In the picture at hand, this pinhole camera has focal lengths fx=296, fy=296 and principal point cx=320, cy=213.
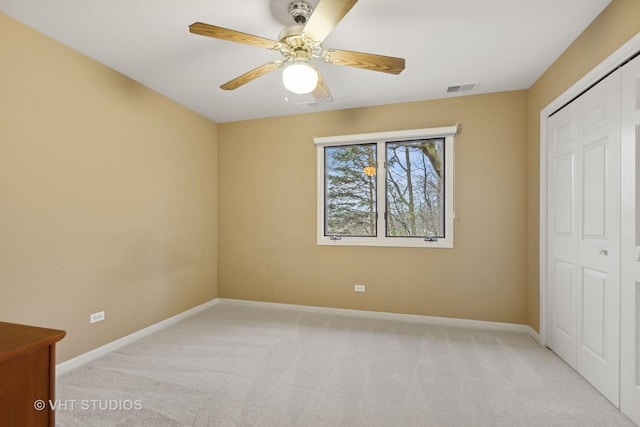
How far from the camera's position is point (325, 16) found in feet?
5.10

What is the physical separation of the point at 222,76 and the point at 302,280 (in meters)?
2.59

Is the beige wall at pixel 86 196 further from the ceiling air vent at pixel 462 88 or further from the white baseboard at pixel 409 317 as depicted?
the ceiling air vent at pixel 462 88

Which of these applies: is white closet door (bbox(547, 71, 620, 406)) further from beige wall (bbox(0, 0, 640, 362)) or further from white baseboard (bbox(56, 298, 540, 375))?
white baseboard (bbox(56, 298, 540, 375))

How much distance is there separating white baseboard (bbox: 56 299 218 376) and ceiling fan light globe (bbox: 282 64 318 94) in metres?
2.80

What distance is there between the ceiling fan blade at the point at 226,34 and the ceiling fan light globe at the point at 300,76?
23cm

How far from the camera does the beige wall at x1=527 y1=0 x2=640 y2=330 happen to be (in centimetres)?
186

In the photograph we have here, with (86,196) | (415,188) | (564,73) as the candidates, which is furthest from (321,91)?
(86,196)

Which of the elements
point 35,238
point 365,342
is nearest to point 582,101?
point 365,342

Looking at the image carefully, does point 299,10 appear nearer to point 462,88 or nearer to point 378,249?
point 462,88

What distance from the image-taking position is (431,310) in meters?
3.51

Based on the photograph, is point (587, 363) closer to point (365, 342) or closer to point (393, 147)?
point (365, 342)

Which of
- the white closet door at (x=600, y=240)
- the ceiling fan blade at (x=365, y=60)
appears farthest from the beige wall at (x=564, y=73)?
the ceiling fan blade at (x=365, y=60)

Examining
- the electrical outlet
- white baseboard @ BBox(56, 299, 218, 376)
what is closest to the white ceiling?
the electrical outlet

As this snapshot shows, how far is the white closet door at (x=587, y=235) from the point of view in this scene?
197 centimetres
